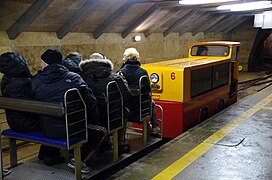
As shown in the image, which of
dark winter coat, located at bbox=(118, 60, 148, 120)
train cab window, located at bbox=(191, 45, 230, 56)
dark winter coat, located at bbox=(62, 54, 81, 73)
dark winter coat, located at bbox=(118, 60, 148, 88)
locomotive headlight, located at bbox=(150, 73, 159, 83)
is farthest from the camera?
train cab window, located at bbox=(191, 45, 230, 56)

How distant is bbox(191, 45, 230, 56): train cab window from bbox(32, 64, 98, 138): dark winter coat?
16.2 ft

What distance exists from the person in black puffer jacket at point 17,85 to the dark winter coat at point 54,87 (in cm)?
17

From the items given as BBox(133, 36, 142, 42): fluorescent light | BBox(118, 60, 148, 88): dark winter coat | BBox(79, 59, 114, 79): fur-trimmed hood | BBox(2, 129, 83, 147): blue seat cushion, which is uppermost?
BBox(133, 36, 142, 42): fluorescent light

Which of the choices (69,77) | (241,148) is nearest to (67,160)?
(69,77)

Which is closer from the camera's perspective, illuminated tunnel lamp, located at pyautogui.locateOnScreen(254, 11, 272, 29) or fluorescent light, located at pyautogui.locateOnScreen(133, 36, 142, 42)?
fluorescent light, located at pyautogui.locateOnScreen(133, 36, 142, 42)

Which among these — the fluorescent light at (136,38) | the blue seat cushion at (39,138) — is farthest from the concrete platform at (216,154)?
the fluorescent light at (136,38)

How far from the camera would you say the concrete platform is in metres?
3.67

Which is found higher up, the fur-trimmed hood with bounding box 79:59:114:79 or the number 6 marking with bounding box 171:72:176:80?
the fur-trimmed hood with bounding box 79:59:114:79

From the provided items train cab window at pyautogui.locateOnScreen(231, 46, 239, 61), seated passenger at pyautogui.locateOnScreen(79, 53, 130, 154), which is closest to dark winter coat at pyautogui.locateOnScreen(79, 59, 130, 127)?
seated passenger at pyautogui.locateOnScreen(79, 53, 130, 154)

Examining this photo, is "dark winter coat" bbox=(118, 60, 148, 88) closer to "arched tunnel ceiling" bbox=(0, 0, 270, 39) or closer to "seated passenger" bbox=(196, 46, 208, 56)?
"arched tunnel ceiling" bbox=(0, 0, 270, 39)

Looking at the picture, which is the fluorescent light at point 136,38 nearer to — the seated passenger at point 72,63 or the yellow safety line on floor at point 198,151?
the yellow safety line on floor at point 198,151

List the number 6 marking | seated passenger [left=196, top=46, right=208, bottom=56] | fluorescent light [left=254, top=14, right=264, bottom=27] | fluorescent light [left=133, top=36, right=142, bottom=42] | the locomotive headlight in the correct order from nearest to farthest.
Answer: the number 6 marking, the locomotive headlight, seated passenger [left=196, top=46, right=208, bottom=56], fluorescent light [left=133, top=36, right=142, bottom=42], fluorescent light [left=254, top=14, right=264, bottom=27]

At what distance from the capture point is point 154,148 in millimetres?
4742

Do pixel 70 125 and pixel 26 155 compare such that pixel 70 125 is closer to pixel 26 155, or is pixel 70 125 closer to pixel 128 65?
pixel 128 65
